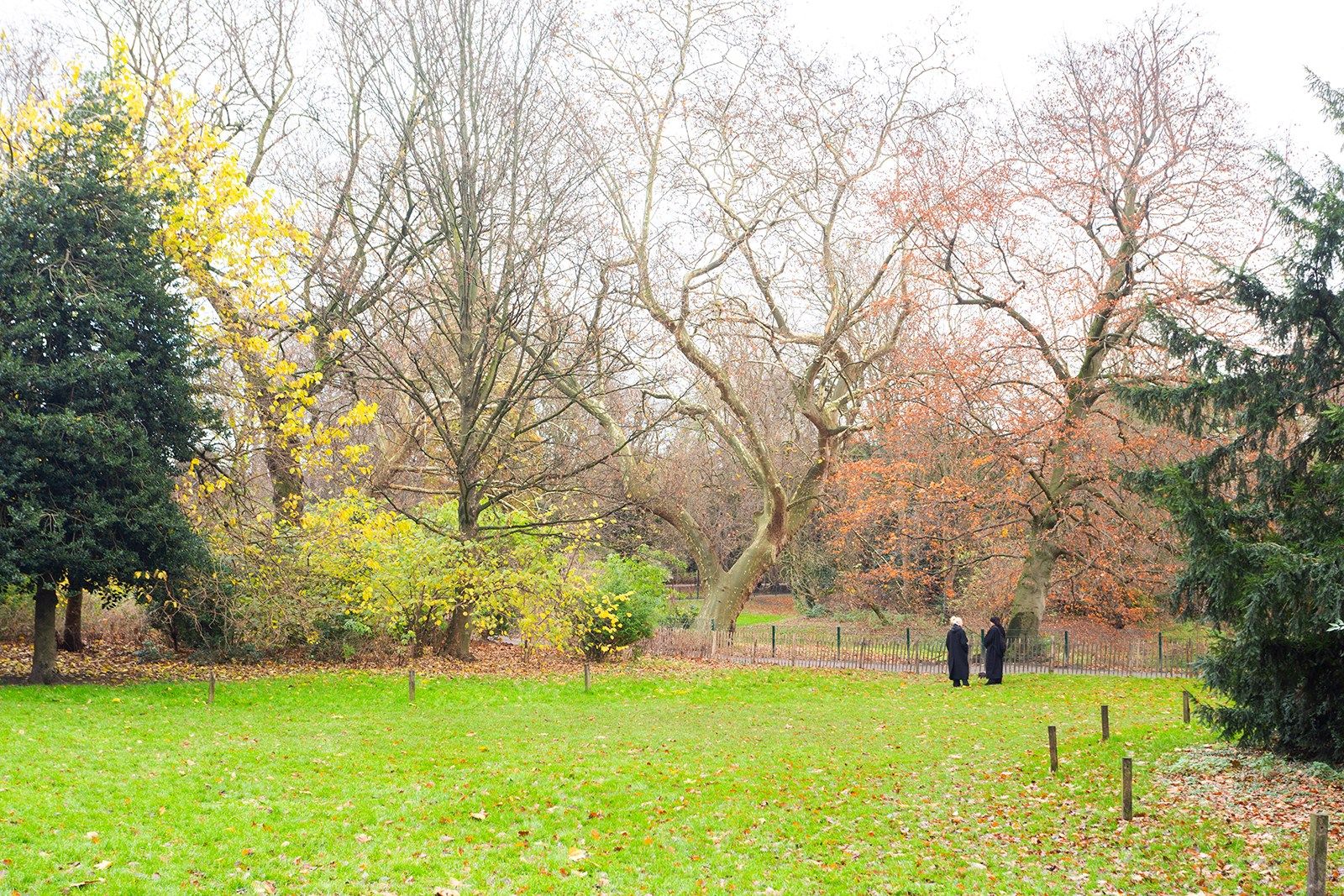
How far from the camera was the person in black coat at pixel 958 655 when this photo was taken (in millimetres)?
20625

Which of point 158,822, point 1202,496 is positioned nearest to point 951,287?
point 1202,496

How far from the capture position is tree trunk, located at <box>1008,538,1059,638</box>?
25234mm

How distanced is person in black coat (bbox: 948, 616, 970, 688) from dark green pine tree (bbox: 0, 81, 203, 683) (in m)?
14.4

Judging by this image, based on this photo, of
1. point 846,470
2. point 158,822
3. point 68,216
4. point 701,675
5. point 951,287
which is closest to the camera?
point 158,822

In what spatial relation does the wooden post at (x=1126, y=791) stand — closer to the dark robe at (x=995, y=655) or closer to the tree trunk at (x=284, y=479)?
the dark robe at (x=995, y=655)

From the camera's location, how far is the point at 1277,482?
1102 centimetres

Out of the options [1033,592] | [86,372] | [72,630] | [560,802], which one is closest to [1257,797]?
[560,802]

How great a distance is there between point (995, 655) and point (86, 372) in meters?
17.4

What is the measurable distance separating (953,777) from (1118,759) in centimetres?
207

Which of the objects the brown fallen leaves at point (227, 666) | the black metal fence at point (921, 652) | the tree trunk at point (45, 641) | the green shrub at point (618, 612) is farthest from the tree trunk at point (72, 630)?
the black metal fence at point (921, 652)

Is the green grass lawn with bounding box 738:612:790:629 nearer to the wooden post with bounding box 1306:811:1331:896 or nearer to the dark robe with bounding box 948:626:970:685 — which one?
the dark robe with bounding box 948:626:970:685

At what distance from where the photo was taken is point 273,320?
17047mm

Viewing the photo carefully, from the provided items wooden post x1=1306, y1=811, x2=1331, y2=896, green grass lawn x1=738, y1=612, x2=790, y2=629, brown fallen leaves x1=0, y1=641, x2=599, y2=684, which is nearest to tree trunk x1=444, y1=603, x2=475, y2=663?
brown fallen leaves x1=0, y1=641, x2=599, y2=684

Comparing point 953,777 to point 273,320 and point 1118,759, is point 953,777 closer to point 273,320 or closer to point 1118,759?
point 1118,759
